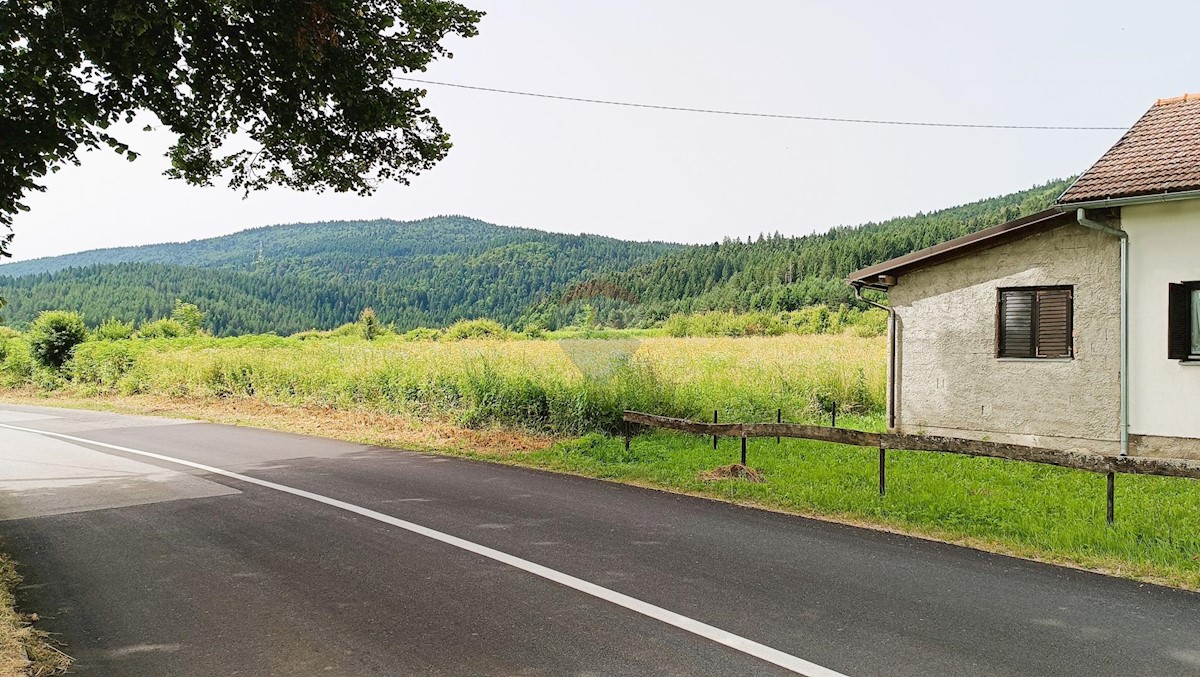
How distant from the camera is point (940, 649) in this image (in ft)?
13.7

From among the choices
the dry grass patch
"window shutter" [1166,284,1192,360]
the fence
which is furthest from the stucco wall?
the dry grass patch

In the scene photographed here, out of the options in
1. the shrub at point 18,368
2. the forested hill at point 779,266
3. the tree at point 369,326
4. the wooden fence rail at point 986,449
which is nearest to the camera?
the wooden fence rail at point 986,449

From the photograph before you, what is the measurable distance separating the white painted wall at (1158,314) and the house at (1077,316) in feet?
0.05

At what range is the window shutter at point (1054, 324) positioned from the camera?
1210 cm

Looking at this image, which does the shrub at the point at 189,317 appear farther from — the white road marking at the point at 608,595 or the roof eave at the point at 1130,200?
the roof eave at the point at 1130,200

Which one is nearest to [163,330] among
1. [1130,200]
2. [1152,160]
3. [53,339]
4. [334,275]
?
[53,339]

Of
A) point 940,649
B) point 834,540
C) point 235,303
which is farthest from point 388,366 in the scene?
point 235,303

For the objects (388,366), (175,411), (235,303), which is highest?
(235,303)

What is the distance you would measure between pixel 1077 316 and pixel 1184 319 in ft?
4.63

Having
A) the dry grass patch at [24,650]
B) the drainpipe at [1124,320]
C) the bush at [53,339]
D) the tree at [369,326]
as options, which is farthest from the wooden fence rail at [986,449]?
the tree at [369,326]

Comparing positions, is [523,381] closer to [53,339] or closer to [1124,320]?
[1124,320]

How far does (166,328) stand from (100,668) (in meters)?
54.1

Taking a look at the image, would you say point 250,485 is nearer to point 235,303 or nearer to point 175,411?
point 175,411

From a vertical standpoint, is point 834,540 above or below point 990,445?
below
